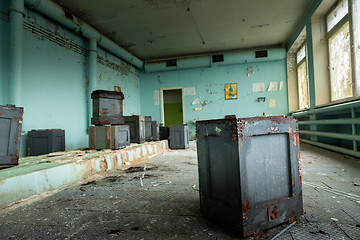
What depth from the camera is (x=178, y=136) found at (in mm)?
5570

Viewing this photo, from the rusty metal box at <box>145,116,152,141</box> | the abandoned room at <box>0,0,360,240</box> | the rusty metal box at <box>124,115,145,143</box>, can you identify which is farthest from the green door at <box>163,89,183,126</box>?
the rusty metal box at <box>124,115,145,143</box>

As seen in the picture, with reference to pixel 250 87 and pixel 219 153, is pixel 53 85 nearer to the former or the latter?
pixel 219 153

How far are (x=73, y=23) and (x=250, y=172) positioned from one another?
16.9ft

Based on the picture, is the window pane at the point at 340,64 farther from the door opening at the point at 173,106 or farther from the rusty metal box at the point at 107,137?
the door opening at the point at 173,106

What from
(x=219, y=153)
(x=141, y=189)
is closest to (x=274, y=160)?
(x=219, y=153)

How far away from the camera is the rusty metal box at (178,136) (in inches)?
218

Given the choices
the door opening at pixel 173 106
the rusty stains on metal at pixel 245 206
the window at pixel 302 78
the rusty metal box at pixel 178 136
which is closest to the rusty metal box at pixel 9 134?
the rusty stains on metal at pixel 245 206

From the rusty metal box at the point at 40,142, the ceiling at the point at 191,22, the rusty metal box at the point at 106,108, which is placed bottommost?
the rusty metal box at the point at 40,142

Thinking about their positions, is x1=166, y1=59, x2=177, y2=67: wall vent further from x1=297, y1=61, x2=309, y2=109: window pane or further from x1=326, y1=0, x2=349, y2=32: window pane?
x1=326, y1=0, x2=349, y2=32: window pane

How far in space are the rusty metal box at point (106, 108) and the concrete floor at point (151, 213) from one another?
1.46 m

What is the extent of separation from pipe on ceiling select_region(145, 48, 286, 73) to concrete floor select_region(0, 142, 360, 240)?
5707 millimetres

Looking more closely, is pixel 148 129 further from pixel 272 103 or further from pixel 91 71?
pixel 272 103

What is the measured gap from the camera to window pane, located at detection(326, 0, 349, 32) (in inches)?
146

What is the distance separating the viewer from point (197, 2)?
4.50 meters
